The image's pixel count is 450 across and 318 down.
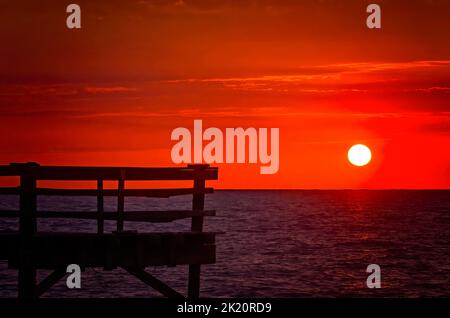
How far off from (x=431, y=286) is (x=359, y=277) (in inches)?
198

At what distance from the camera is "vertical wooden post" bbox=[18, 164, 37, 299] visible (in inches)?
623

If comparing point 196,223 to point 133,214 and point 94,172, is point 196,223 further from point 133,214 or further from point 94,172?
point 94,172

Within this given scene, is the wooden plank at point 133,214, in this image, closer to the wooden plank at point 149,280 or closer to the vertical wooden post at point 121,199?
the vertical wooden post at point 121,199

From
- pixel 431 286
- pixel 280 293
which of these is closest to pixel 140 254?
pixel 280 293

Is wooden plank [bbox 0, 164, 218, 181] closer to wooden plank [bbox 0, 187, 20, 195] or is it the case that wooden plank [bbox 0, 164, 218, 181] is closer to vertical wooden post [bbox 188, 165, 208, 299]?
wooden plank [bbox 0, 187, 20, 195]

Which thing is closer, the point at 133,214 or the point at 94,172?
the point at 94,172

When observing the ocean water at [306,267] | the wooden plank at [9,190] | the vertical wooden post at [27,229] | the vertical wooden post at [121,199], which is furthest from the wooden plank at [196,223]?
the ocean water at [306,267]

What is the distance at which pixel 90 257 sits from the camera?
52.7ft

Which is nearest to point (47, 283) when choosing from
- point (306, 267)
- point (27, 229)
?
point (27, 229)

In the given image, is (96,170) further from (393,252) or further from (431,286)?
(393,252)

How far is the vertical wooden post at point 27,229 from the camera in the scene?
15.8 meters

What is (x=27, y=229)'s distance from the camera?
16.0 m
